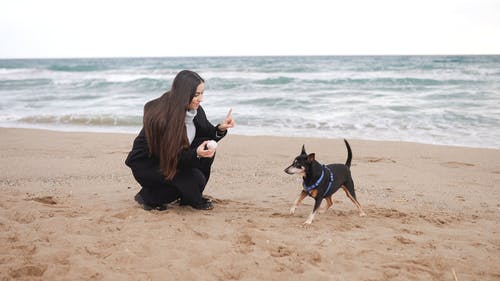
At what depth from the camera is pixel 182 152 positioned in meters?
4.13

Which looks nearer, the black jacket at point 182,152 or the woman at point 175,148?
the woman at point 175,148

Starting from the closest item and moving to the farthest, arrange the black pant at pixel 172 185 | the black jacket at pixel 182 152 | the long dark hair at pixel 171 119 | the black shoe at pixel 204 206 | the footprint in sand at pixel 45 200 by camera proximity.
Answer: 1. the long dark hair at pixel 171 119
2. the black jacket at pixel 182 152
3. the black pant at pixel 172 185
4. the black shoe at pixel 204 206
5. the footprint in sand at pixel 45 200

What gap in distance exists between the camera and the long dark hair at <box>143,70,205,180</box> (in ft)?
13.1

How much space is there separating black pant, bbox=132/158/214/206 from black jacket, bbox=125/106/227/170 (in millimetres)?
68

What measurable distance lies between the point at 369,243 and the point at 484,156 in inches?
205

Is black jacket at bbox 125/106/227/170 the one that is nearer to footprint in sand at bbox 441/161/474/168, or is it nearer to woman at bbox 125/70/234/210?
woman at bbox 125/70/234/210

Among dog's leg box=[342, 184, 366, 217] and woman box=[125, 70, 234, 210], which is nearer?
woman box=[125, 70, 234, 210]

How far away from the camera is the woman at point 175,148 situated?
158 inches

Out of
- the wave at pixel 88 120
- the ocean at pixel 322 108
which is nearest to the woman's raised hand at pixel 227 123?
the ocean at pixel 322 108

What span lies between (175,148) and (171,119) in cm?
26

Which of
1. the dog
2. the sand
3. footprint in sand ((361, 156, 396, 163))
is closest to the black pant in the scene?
the sand

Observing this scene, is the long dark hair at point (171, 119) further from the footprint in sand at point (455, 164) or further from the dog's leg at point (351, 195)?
the footprint in sand at point (455, 164)

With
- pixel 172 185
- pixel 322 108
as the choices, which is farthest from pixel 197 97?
pixel 322 108

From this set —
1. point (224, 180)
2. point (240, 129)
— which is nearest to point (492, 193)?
point (224, 180)
